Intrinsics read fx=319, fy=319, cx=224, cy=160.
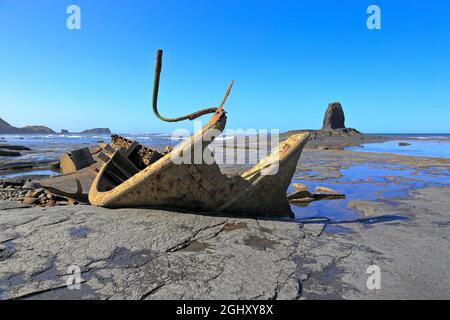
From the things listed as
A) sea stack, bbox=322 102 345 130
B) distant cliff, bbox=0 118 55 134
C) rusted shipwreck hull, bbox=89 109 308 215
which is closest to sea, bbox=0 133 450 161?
rusted shipwreck hull, bbox=89 109 308 215

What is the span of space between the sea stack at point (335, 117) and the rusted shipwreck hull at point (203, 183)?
247ft

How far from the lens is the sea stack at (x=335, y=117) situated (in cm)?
7588

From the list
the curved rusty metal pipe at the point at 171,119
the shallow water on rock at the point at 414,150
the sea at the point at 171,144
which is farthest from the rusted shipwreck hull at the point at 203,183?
the shallow water on rock at the point at 414,150

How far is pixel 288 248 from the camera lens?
3.10 m

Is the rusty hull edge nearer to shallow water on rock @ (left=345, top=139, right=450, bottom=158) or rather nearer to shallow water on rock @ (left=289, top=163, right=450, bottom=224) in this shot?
shallow water on rock @ (left=289, top=163, right=450, bottom=224)

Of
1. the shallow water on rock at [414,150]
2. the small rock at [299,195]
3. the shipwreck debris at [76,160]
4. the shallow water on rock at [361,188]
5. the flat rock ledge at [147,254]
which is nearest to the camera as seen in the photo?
the flat rock ledge at [147,254]

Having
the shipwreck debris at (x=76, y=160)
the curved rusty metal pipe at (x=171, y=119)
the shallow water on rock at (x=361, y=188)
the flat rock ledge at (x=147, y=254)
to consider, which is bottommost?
the shallow water on rock at (x=361, y=188)

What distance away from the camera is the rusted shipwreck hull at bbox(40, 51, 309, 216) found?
151 inches

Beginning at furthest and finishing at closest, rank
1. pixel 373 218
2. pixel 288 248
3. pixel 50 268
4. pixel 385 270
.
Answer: pixel 373 218, pixel 288 248, pixel 385 270, pixel 50 268

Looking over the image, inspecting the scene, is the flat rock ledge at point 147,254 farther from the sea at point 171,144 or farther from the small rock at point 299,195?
the sea at point 171,144

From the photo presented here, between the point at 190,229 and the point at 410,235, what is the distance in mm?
2573

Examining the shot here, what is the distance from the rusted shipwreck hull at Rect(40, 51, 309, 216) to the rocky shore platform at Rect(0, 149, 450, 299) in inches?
8.8
